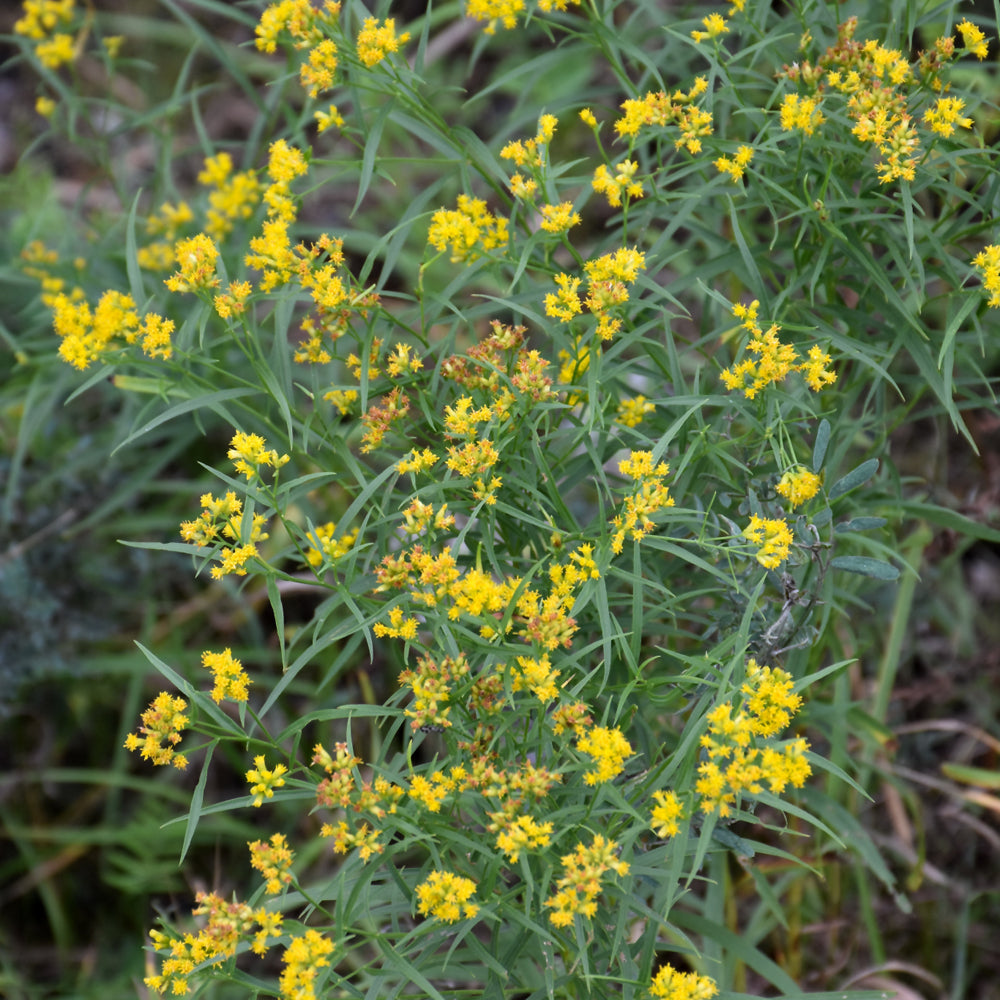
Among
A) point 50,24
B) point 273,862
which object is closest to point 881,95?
point 273,862

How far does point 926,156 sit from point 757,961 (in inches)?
62.5

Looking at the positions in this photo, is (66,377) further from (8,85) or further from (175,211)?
(8,85)

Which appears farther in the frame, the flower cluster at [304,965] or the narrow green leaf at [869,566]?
the narrow green leaf at [869,566]

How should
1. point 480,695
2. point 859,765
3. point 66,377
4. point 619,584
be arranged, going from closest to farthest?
point 480,695
point 619,584
point 859,765
point 66,377

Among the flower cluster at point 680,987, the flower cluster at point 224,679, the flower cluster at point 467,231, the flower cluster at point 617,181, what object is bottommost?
the flower cluster at point 680,987

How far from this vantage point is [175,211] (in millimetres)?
2971

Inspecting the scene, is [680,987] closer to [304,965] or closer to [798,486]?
[304,965]

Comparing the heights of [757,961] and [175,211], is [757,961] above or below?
below

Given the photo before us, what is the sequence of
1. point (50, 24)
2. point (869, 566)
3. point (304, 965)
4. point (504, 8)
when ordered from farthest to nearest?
point (50, 24)
point (504, 8)
point (869, 566)
point (304, 965)

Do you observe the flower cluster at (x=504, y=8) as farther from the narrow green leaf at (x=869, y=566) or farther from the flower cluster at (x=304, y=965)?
the flower cluster at (x=304, y=965)

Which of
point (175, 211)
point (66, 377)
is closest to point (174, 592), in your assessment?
point (66, 377)

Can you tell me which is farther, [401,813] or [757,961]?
[757,961]

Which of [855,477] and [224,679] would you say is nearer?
[224,679]

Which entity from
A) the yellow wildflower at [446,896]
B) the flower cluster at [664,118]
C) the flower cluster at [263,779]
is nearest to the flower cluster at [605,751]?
the yellow wildflower at [446,896]
